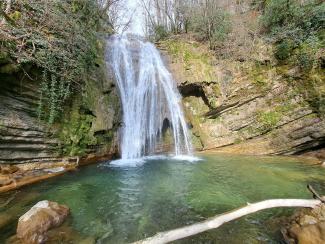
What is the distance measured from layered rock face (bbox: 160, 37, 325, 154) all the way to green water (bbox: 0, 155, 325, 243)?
144 cm

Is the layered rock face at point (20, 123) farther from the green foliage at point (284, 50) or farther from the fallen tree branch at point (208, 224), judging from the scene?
the green foliage at point (284, 50)

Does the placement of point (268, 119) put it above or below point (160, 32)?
below

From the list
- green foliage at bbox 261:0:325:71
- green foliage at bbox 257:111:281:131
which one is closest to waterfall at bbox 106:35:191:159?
green foliage at bbox 257:111:281:131

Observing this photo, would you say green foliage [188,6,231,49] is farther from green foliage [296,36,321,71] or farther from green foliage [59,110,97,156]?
green foliage [59,110,97,156]

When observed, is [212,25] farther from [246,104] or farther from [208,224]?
[208,224]

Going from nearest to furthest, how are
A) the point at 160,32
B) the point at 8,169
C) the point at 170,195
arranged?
the point at 170,195, the point at 8,169, the point at 160,32

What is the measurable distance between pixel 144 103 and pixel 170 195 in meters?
5.45

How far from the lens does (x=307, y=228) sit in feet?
10.1

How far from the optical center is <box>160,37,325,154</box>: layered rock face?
9.31 metres

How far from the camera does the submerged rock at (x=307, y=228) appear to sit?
2943 mm

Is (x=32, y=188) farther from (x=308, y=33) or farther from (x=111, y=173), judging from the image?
(x=308, y=33)

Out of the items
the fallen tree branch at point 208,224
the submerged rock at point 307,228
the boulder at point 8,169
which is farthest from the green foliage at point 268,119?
the boulder at point 8,169

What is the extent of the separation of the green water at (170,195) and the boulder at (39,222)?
0.24 meters

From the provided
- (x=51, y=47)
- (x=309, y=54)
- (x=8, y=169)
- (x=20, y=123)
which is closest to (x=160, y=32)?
(x=309, y=54)
